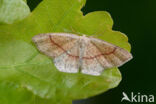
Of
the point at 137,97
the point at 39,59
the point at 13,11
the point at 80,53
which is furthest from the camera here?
the point at 137,97

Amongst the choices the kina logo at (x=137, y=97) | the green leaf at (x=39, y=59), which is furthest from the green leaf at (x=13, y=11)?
the kina logo at (x=137, y=97)

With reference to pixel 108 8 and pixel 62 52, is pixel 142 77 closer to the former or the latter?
pixel 108 8

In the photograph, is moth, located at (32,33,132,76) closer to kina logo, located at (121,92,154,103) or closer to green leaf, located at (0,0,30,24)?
green leaf, located at (0,0,30,24)

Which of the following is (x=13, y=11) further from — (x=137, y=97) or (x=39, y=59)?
(x=137, y=97)

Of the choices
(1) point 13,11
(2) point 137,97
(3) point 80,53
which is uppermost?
(1) point 13,11

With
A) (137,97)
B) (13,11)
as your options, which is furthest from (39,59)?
(137,97)

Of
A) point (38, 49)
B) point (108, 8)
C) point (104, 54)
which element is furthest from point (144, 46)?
point (38, 49)

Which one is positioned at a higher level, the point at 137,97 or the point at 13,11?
the point at 13,11
